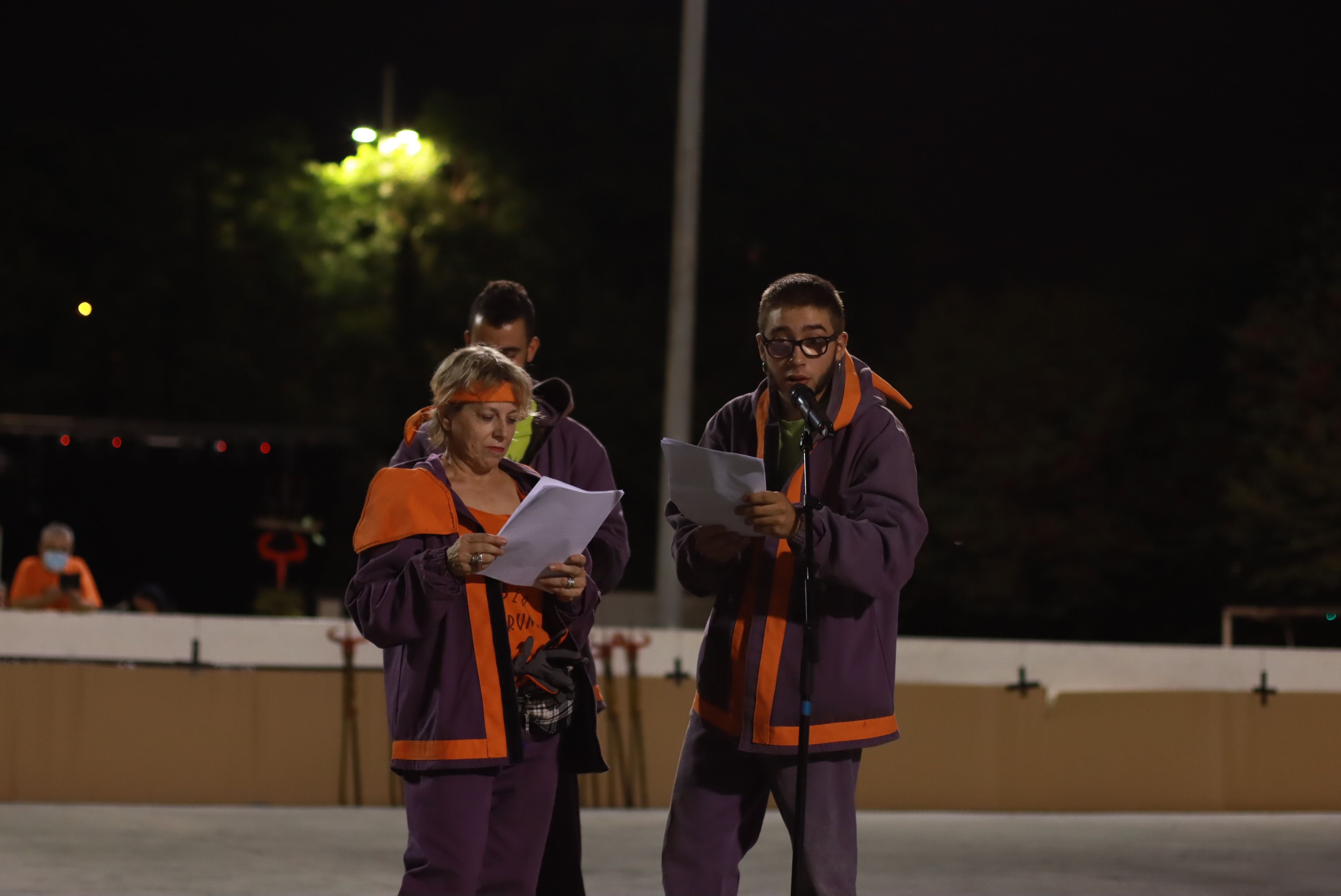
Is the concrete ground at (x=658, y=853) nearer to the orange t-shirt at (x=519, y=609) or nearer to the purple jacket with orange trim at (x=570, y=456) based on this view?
the purple jacket with orange trim at (x=570, y=456)

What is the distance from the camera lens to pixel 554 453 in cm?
486

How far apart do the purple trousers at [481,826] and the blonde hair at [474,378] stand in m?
0.80

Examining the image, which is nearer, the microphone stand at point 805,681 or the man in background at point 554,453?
the microphone stand at point 805,681

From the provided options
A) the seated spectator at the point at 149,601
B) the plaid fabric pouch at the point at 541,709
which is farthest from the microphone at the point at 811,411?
the seated spectator at the point at 149,601

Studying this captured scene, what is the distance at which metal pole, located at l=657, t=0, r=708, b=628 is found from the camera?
12586 mm

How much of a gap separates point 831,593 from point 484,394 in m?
0.96

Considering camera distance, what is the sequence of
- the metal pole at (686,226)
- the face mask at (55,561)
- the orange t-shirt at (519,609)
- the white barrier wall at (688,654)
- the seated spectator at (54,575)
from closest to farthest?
the orange t-shirt at (519,609)
the white barrier wall at (688,654)
the seated spectator at (54,575)
the face mask at (55,561)
the metal pole at (686,226)

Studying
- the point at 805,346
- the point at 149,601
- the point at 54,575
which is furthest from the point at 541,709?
the point at 149,601

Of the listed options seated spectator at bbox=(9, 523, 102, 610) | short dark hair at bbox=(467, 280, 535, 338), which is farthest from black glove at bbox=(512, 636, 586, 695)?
seated spectator at bbox=(9, 523, 102, 610)

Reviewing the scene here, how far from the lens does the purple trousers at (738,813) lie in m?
4.11

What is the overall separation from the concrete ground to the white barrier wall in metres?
0.79

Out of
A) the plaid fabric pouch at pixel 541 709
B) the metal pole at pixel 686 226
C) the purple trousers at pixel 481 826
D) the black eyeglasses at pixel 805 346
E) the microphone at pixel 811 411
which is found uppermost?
the metal pole at pixel 686 226

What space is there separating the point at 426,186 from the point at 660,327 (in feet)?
15.3

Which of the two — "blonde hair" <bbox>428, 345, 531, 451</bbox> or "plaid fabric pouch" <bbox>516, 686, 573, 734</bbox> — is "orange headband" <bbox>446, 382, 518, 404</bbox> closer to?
"blonde hair" <bbox>428, 345, 531, 451</bbox>
